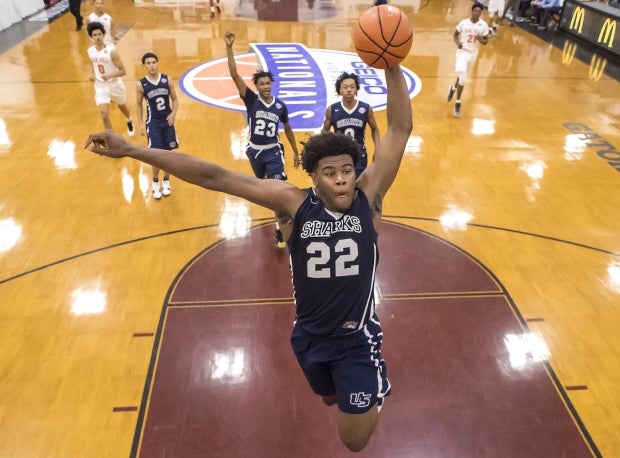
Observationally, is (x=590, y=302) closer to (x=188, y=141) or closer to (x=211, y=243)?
(x=211, y=243)

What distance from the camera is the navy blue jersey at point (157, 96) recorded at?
7.12 m

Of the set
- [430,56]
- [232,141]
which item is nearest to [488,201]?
[232,141]

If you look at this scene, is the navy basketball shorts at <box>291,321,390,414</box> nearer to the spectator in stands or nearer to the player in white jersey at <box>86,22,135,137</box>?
the player in white jersey at <box>86,22,135,137</box>

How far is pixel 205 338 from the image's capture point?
5.03 m

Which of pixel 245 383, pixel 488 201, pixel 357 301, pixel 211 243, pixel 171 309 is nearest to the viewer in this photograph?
pixel 357 301

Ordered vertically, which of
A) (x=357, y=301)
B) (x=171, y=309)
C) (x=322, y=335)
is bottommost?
(x=171, y=309)

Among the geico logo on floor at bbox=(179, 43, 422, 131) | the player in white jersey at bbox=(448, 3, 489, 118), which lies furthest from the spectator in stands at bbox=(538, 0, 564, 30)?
the player in white jersey at bbox=(448, 3, 489, 118)

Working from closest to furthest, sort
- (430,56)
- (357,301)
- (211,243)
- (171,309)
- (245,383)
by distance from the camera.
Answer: (357,301), (245,383), (171,309), (211,243), (430,56)

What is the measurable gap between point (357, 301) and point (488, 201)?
501cm

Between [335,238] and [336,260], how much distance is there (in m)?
0.12

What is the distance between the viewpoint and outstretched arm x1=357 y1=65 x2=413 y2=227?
3.18 m

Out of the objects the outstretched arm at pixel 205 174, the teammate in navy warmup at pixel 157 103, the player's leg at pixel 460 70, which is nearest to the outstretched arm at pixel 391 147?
the outstretched arm at pixel 205 174

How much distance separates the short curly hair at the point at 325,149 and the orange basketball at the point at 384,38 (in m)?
0.83

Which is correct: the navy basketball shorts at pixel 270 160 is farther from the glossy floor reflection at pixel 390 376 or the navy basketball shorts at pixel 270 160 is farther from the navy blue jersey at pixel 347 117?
the glossy floor reflection at pixel 390 376
